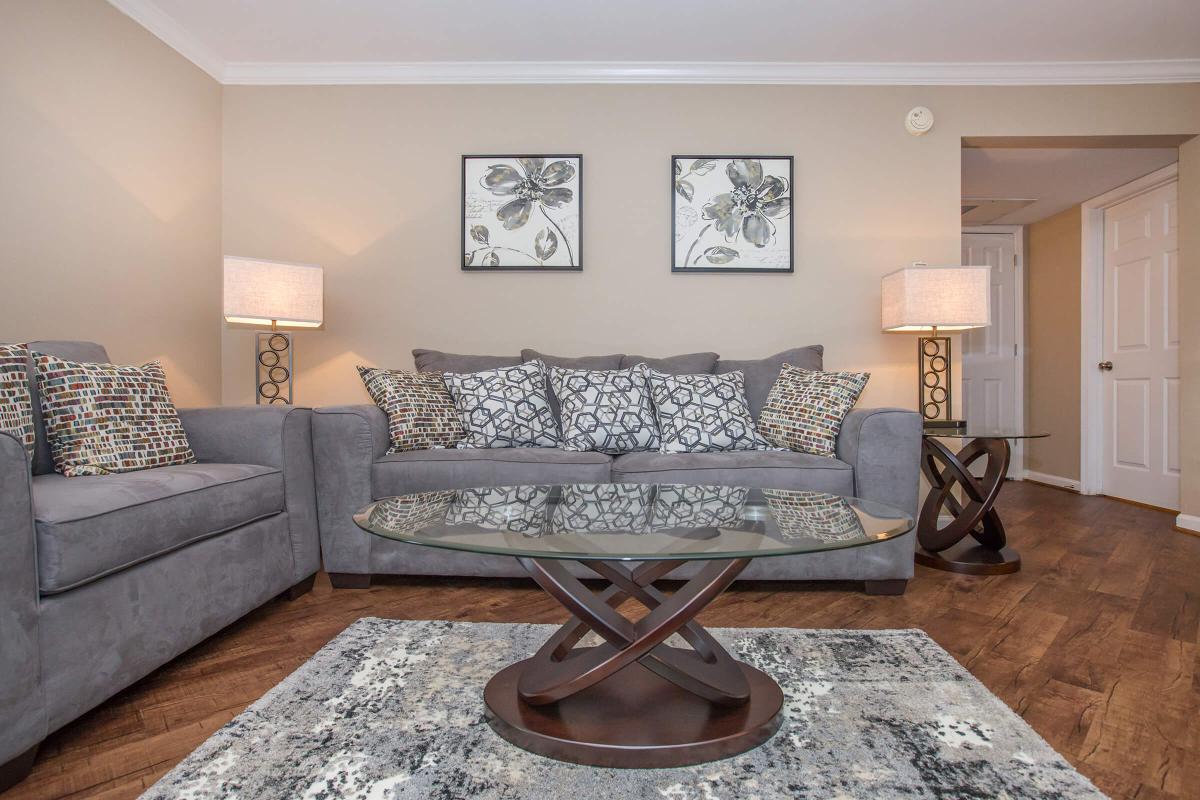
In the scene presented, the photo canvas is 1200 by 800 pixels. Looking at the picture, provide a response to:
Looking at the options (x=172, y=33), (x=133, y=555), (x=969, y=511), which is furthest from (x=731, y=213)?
(x=133, y=555)

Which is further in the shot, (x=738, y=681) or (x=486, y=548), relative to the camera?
(x=738, y=681)

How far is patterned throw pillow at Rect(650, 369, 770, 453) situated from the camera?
2621 millimetres

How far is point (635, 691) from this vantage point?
1.33 meters

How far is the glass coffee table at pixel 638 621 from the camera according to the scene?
3.70 ft

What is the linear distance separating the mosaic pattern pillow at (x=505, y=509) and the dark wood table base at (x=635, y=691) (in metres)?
0.08

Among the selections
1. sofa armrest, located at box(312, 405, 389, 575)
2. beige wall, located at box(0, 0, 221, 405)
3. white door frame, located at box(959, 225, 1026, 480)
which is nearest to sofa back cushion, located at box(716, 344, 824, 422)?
sofa armrest, located at box(312, 405, 389, 575)

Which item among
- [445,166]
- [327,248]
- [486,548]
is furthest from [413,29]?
[486,548]

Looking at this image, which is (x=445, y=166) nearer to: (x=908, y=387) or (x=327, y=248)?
(x=327, y=248)

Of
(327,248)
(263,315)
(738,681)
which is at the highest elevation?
(327,248)

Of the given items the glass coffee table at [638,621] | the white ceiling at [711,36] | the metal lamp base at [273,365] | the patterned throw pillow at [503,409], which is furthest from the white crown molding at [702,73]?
the glass coffee table at [638,621]

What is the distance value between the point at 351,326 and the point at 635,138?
5.81 feet

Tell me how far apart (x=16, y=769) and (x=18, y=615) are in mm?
271

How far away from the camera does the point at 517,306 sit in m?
3.37

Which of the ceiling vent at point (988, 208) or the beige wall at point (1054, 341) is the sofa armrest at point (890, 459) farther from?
the beige wall at point (1054, 341)
